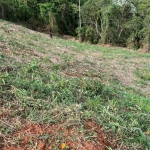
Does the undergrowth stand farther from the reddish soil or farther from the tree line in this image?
the tree line

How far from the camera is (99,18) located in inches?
718

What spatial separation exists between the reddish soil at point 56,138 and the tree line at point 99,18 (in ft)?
47.9

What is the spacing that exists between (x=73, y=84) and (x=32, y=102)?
0.89 metres

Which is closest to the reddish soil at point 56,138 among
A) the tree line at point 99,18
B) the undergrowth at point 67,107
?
the undergrowth at point 67,107

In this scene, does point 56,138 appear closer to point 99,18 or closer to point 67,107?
point 67,107

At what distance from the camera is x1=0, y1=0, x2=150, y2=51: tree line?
55.4 feet

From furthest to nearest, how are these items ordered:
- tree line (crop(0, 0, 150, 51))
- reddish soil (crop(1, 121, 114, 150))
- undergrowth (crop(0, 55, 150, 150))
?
tree line (crop(0, 0, 150, 51))
undergrowth (crop(0, 55, 150, 150))
reddish soil (crop(1, 121, 114, 150))

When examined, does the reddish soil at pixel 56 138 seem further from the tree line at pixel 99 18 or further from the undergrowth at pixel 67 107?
the tree line at pixel 99 18

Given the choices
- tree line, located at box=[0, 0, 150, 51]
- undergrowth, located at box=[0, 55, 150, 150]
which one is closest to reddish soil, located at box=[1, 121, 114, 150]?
undergrowth, located at box=[0, 55, 150, 150]

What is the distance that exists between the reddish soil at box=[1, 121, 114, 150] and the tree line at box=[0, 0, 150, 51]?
14.6 meters

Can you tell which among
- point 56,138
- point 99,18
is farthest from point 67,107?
point 99,18

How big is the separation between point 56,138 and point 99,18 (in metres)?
16.9

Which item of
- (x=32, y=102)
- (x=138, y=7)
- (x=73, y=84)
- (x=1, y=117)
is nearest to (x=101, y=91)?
(x=73, y=84)

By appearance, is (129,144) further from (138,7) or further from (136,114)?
(138,7)
